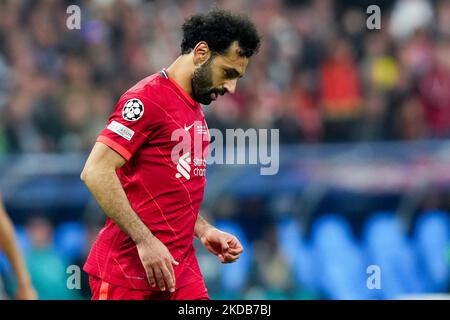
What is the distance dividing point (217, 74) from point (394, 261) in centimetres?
570

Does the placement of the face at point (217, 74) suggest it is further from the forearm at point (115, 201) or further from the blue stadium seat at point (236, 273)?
the blue stadium seat at point (236, 273)

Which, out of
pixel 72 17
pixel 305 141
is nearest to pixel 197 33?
pixel 305 141

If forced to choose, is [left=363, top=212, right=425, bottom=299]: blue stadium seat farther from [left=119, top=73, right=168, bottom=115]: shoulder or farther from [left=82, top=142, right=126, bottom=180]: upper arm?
[left=82, top=142, right=126, bottom=180]: upper arm

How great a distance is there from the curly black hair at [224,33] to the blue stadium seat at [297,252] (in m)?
5.38

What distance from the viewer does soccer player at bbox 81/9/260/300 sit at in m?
5.27

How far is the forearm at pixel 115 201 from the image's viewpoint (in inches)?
206

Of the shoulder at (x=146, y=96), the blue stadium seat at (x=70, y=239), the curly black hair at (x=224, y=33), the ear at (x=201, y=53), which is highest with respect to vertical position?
the curly black hair at (x=224, y=33)

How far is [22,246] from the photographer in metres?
10.9

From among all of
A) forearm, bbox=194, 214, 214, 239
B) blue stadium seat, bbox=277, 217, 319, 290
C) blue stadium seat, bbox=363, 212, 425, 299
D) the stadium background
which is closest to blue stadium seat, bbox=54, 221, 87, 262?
the stadium background

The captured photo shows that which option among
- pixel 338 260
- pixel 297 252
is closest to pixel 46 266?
pixel 297 252

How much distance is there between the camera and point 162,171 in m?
5.51

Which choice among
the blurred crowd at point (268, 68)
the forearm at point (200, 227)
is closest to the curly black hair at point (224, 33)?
the forearm at point (200, 227)

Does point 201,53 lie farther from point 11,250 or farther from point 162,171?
point 11,250

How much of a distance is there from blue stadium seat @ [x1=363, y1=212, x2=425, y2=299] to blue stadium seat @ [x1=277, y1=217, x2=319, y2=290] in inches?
23.7
